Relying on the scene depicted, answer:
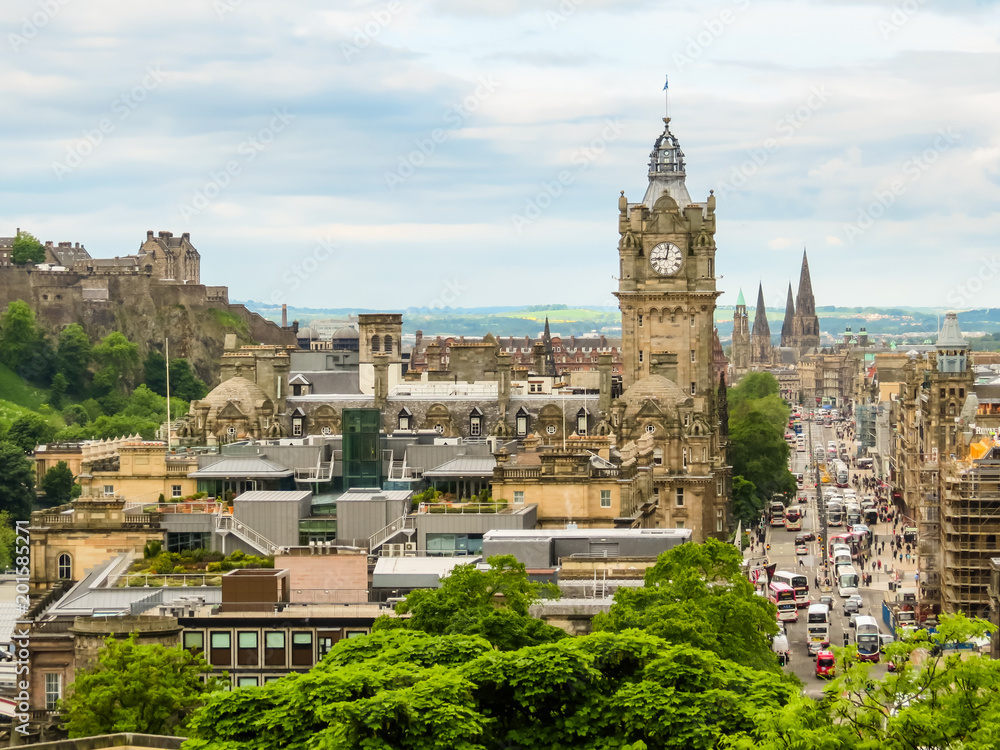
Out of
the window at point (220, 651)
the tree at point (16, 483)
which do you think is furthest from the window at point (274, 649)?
the tree at point (16, 483)

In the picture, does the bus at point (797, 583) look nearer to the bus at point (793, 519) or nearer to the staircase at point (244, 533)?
the bus at point (793, 519)

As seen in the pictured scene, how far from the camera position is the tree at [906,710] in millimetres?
42688

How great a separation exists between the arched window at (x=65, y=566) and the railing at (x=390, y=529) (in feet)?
47.1

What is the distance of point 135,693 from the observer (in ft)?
217

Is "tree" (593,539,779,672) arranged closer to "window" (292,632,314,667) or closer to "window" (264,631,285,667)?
"window" (292,632,314,667)

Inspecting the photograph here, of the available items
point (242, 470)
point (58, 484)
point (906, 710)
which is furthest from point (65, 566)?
point (58, 484)

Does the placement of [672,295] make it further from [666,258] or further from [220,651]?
[220,651]

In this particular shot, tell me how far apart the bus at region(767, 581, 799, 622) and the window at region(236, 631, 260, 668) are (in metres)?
51.4

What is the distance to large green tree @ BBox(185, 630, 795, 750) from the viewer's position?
49125 mm

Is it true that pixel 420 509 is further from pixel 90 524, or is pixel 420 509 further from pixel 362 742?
pixel 362 742

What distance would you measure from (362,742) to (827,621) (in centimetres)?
7113

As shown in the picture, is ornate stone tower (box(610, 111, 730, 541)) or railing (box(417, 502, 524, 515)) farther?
ornate stone tower (box(610, 111, 730, 541))

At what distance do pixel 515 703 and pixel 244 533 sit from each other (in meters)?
48.6

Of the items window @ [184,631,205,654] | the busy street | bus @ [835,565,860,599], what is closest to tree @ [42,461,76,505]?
the busy street
